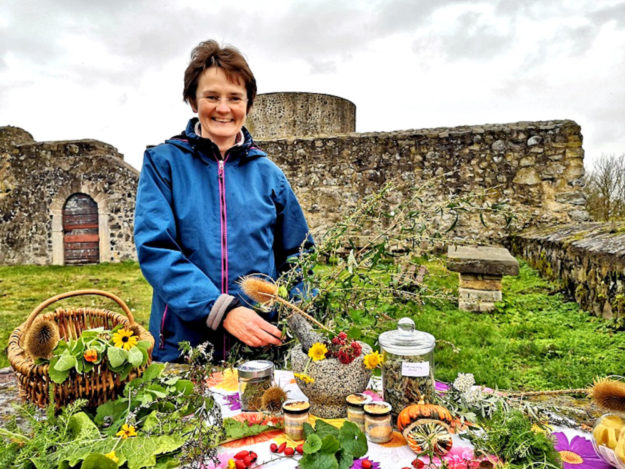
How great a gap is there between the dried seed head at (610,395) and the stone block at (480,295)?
335cm

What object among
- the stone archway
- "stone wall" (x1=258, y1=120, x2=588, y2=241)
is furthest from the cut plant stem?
the stone archway

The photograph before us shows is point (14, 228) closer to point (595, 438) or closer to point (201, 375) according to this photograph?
point (201, 375)

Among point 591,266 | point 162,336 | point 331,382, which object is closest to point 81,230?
point 162,336

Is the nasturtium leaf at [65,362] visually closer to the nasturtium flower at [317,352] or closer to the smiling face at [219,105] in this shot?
the nasturtium flower at [317,352]

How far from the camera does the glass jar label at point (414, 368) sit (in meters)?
1.12

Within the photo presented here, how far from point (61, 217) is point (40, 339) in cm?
1046

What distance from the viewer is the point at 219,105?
1641 millimetres

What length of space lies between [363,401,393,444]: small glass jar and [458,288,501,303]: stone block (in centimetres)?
342

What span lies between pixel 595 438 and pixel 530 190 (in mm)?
6899

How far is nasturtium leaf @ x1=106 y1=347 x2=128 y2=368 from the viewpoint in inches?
42.0

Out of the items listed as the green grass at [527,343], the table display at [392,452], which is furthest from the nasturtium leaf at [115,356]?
the green grass at [527,343]

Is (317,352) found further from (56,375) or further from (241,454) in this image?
(56,375)

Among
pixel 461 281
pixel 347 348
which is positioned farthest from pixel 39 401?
pixel 461 281

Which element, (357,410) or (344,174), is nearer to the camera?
(357,410)
